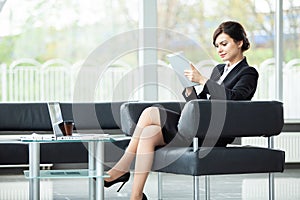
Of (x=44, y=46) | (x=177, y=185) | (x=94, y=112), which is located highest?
(x=44, y=46)

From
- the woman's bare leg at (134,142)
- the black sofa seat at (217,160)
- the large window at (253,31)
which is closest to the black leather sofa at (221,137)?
the black sofa seat at (217,160)

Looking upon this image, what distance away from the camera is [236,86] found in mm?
5000

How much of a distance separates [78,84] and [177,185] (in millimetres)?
2011

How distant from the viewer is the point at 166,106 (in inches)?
231

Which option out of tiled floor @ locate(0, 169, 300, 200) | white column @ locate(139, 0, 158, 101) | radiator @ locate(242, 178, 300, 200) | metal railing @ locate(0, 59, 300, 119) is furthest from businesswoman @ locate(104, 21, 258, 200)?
metal railing @ locate(0, 59, 300, 119)

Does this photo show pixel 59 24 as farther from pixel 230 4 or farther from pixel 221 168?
pixel 221 168

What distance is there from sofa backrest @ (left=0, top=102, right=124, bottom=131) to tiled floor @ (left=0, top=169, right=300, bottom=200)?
0.54 metres

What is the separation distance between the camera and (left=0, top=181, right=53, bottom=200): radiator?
19.6ft

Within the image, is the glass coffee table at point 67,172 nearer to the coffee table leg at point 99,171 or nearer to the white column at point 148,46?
the coffee table leg at point 99,171

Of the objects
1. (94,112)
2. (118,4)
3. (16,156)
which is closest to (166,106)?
(94,112)

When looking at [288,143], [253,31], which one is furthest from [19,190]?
[253,31]

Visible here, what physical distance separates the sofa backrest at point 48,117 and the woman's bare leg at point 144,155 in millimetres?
1291

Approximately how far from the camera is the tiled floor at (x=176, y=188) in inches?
235

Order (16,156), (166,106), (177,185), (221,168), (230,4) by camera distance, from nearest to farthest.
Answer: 1. (221,168)
2. (16,156)
3. (166,106)
4. (177,185)
5. (230,4)
